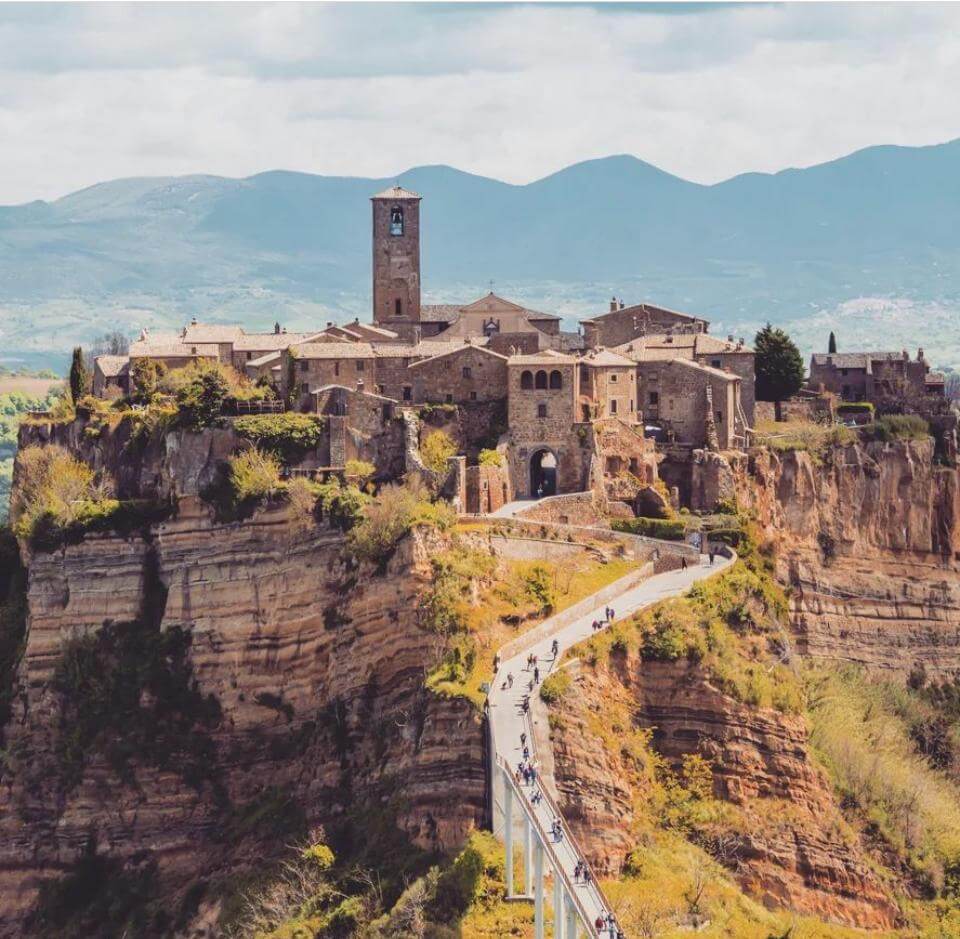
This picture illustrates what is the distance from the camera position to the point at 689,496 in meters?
80.3

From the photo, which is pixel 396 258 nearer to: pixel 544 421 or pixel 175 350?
pixel 175 350

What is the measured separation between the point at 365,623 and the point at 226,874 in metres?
9.52

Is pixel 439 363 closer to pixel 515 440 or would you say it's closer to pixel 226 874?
pixel 515 440

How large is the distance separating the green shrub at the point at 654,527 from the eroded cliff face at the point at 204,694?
1056 centimetres

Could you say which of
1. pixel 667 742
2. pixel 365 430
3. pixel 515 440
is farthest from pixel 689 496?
pixel 667 742

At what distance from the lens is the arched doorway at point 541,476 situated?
259ft

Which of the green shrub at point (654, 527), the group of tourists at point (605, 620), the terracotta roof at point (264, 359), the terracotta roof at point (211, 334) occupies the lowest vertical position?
the group of tourists at point (605, 620)

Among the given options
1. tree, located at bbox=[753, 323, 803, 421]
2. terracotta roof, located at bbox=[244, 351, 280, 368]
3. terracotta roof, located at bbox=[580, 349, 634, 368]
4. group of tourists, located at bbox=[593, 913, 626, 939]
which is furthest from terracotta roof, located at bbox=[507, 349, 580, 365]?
group of tourists, located at bbox=[593, 913, 626, 939]

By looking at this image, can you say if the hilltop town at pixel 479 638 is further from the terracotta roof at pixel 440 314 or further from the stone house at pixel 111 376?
the terracotta roof at pixel 440 314

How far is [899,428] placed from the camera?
8831 centimetres

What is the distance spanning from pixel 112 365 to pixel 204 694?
2008 cm

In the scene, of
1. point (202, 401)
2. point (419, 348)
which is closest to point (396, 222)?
point (419, 348)

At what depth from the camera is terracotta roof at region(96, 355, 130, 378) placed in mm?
87912

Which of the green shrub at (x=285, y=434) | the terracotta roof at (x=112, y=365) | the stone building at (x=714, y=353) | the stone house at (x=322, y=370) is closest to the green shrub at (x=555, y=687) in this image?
the green shrub at (x=285, y=434)
